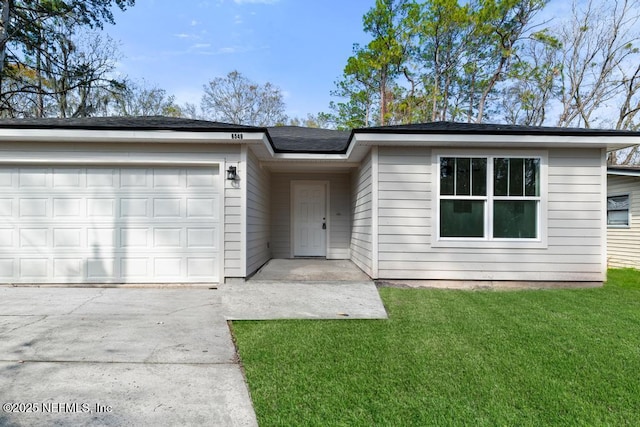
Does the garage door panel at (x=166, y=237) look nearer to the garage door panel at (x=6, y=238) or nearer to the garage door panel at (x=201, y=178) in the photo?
the garage door panel at (x=201, y=178)

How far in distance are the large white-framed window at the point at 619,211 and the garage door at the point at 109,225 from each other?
10051 mm

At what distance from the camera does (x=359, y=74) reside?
2105cm

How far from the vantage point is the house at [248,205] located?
5.47m

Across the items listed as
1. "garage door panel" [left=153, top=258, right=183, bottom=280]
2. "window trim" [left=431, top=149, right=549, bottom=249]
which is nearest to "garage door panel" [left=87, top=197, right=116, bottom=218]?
"garage door panel" [left=153, top=258, right=183, bottom=280]

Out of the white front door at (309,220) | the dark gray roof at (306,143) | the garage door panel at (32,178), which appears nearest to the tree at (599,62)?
the dark gray roof at (306,143)

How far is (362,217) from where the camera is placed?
22.6ft

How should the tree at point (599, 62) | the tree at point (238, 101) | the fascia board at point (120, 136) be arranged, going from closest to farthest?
the fascia board at point (120, 136)
the tree at point (599, 62)
the tree at point (238, 101)

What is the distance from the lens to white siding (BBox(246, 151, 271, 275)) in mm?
6008

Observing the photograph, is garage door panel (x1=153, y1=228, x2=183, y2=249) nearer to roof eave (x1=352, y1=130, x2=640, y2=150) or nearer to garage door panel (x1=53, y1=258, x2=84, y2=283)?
garage door panel (x1=53, y1=258, x2=84, y2=283)

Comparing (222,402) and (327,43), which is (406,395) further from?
(327,43)

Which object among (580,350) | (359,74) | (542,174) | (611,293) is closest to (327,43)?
(359,74)

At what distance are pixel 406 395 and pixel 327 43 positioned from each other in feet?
67.0

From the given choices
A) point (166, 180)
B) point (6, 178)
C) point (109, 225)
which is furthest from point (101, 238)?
point (6, 178)

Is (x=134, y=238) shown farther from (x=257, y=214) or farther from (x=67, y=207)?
(x=257, y=214)
